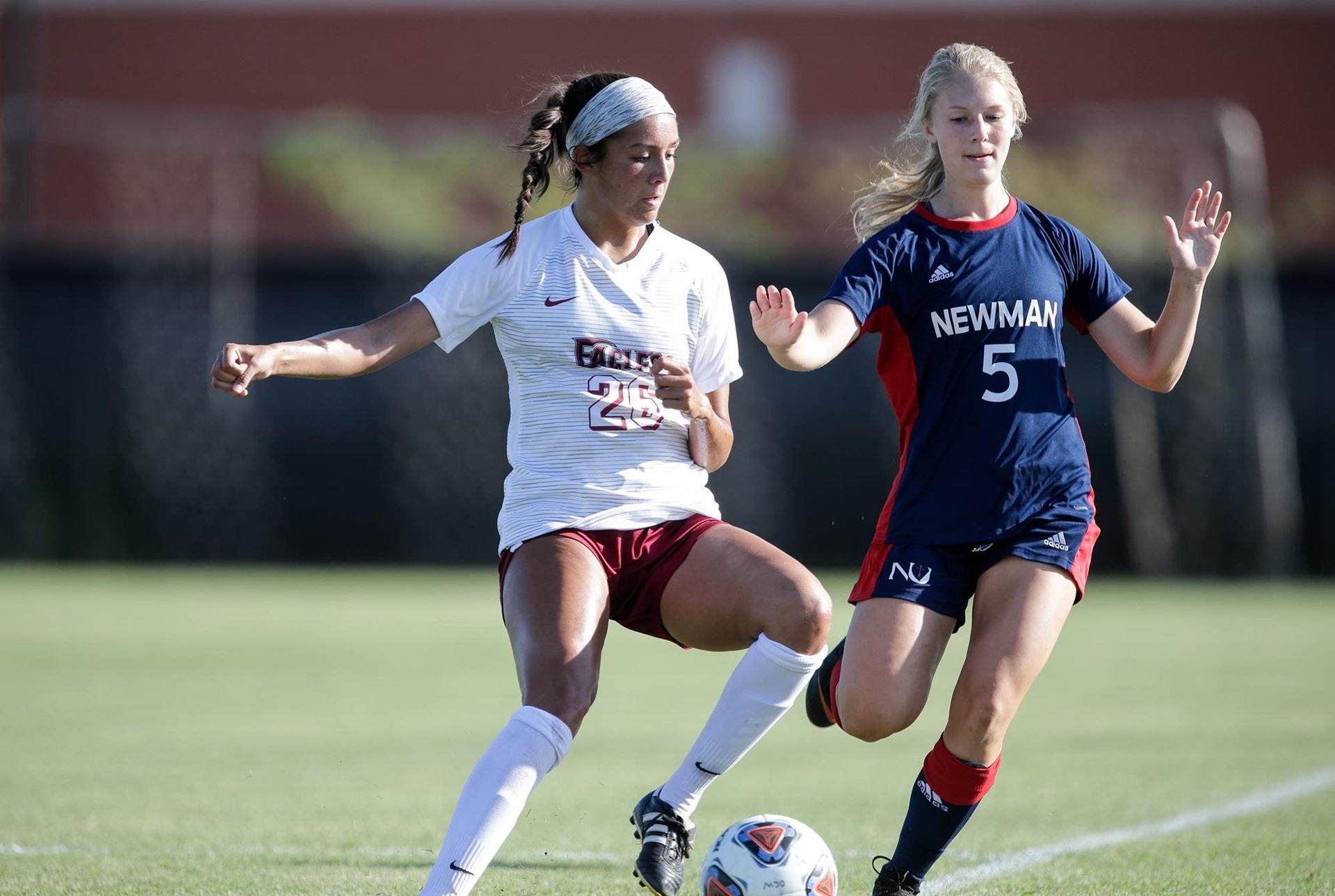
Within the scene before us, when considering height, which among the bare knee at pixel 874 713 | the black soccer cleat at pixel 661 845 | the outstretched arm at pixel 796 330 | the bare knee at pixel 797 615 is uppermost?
the outstretched arm at pixel 796 330

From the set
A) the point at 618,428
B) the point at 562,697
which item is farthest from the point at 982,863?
the point at 618,428

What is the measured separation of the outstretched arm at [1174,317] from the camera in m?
4.70

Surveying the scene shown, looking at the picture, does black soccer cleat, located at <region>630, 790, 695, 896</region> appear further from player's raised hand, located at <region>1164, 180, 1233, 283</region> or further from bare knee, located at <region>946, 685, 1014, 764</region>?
player's raised hand, located at <region>1164, 180, 1233, 283</region>

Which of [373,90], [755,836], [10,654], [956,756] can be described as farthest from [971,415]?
[373,90]

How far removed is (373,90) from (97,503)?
1653cm

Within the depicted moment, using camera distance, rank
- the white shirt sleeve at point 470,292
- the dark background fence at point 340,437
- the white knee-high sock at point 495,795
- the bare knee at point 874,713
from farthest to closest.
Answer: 1. the dark background fence at point 340,437
2. the white shirt sleeve at point 470,292
3. the bare knee at point 874,713
4. the white knee-high sock at point 495,795

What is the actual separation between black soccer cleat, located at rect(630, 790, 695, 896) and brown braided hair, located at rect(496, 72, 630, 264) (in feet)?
Answer: 5.26

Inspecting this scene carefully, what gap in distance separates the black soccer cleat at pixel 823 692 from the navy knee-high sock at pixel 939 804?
66 cm

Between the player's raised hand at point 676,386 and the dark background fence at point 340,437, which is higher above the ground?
the player's raised hand at point 676,386

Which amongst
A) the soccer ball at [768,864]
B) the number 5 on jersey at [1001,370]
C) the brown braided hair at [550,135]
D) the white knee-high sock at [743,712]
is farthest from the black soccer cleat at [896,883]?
the brown braided hair at [550,135]

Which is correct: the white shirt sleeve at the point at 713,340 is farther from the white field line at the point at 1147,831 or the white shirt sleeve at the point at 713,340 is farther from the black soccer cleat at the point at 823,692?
the white field line at the point at 1147,831

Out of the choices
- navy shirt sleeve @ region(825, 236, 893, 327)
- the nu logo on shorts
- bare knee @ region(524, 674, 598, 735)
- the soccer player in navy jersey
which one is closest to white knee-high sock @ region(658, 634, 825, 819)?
the soccer player in navy jersey

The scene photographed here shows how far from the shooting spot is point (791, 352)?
4.43 meters

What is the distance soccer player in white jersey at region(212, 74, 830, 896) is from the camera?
4.65m
